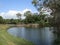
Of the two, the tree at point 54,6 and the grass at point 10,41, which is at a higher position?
the tree at point 54,6

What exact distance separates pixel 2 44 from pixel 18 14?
13470 cm

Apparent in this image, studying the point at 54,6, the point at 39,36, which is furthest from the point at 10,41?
the point at 39,36

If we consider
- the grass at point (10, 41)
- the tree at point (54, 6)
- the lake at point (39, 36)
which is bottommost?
the lake at point (39, 36)

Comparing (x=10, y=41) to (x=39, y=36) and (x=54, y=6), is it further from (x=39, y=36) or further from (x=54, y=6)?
(x=39, y=36)

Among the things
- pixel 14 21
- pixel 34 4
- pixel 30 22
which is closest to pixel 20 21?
pixel 14 21

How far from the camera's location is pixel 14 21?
481ft

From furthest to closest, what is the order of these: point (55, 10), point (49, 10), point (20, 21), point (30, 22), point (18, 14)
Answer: point (18, 14) → point (20, 21) → point (30, 22) → point (49, 10) → point (55, 10)

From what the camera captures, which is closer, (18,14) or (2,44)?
(2,44)

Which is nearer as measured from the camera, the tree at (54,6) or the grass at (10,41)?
the grass at (10,41)

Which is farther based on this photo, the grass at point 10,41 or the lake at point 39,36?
the lake at point 39,36

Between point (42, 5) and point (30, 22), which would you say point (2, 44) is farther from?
point (30, 22)

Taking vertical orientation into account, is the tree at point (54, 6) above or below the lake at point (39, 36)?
above

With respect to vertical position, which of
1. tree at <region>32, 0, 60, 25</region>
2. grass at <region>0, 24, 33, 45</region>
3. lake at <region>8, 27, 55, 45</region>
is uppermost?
tree at <region>32, 0, 60, 25</region>

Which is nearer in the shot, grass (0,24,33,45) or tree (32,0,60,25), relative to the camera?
grass (0,24,33,45)
